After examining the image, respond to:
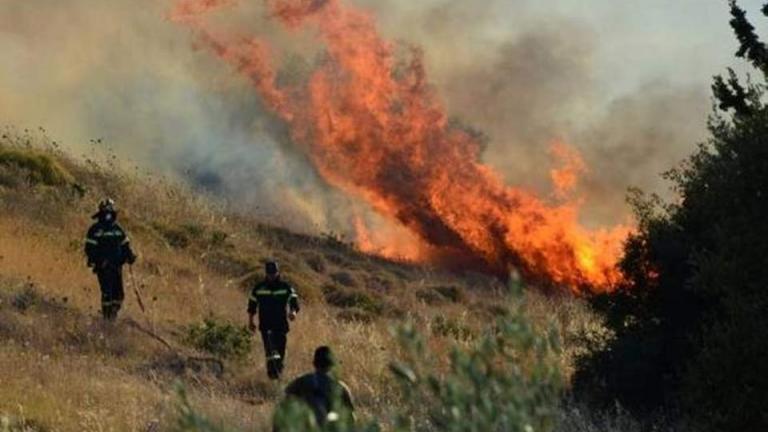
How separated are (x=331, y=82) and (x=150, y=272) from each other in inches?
866

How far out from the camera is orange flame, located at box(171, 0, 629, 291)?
38219 millimetres

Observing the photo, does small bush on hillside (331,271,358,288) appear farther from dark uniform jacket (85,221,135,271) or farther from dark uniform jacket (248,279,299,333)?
dark uniform jacket (248,279,299,333)

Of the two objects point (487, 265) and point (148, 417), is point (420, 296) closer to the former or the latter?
point (487, 265)

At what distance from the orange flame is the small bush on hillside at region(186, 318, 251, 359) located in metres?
18.4

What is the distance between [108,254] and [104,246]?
0.17m

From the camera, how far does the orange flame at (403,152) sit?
38.2 metres

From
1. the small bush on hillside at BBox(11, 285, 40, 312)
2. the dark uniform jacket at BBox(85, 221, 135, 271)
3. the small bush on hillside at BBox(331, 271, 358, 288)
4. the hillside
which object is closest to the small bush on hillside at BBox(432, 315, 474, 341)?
the hillside

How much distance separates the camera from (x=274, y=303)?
16516mm

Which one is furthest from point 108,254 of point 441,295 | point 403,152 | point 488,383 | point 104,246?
point 403,152

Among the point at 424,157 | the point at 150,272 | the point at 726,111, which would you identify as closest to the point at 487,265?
the point at 424,157

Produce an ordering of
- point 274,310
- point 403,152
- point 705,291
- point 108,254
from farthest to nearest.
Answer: point 403,152 < point 108,254 < point 274,310 < point 705,291

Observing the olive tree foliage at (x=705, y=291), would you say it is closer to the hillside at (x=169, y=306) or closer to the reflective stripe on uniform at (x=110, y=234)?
the hillside at (x=169, y=306)

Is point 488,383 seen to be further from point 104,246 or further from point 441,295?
point 441,295

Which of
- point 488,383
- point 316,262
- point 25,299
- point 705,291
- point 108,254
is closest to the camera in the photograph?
point 488,383
